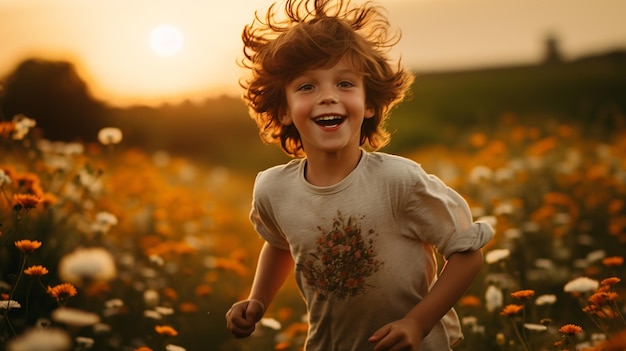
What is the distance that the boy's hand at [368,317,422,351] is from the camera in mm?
2008

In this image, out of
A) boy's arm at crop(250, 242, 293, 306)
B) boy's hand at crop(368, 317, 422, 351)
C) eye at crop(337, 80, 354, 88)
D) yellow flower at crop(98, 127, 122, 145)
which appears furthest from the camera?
yellow flower at crop(98, 127, 122, 145)

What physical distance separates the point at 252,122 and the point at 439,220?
10.1 meters

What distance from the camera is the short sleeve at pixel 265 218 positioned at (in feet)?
8.17

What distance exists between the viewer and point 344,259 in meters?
2.26

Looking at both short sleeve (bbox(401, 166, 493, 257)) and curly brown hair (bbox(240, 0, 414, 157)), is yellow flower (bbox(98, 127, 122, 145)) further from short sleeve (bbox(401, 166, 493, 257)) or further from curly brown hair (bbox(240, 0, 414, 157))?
short sleeve (bbox(401, 166, 493, 257))

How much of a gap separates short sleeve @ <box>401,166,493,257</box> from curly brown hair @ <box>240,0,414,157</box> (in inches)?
15.5

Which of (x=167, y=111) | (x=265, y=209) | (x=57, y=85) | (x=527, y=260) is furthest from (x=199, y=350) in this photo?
(x=167, y=111)

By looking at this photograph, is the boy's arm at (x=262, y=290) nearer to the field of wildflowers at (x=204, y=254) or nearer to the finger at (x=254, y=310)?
the finger at (x=254, y=310)

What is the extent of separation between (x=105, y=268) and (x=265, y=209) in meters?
0.63

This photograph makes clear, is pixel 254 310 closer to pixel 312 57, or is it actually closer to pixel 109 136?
pixel 312 57

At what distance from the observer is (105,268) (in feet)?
6.59

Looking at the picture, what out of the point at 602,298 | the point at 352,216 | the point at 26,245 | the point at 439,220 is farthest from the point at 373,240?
the point at 26,245

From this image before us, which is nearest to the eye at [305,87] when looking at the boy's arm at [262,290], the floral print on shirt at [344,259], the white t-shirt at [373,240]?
the white t-shirt at [373,240]

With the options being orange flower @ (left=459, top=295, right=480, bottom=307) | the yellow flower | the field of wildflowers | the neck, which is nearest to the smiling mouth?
the neck
